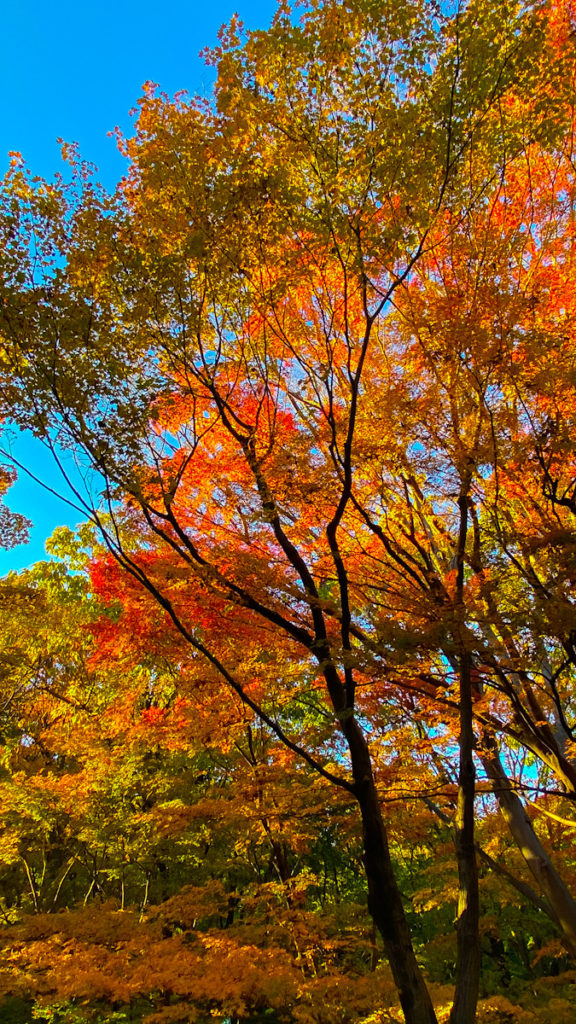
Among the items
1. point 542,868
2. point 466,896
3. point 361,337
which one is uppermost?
point 361,337

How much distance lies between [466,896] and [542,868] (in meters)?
1.91

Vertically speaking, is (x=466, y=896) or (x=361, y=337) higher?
(x=361, y=337)

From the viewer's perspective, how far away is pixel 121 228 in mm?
5004

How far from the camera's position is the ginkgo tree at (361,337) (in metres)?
4.25

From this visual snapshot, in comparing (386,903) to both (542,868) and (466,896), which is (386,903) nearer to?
(466,896)

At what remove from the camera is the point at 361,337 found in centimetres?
632

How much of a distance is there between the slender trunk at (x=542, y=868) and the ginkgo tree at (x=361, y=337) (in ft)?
0.12

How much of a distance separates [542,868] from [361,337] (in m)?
6.10

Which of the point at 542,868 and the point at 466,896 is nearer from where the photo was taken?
the point at 466,896

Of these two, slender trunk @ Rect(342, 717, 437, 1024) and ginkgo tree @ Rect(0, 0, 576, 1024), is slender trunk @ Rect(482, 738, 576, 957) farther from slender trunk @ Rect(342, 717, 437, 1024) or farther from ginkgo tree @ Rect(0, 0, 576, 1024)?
slender trunk @ Rect(342, 717, 437, 1024)

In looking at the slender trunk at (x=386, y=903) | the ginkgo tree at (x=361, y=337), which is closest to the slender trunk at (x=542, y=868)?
the ginkgo tree at (x=361, y=337)

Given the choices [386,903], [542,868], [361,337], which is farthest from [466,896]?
[361,337]

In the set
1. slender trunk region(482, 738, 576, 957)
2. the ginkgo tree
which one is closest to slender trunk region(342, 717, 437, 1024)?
the ginkgo tree

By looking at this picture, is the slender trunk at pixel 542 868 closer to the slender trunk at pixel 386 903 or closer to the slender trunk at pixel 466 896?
the slender trunk at pixel 466 896
